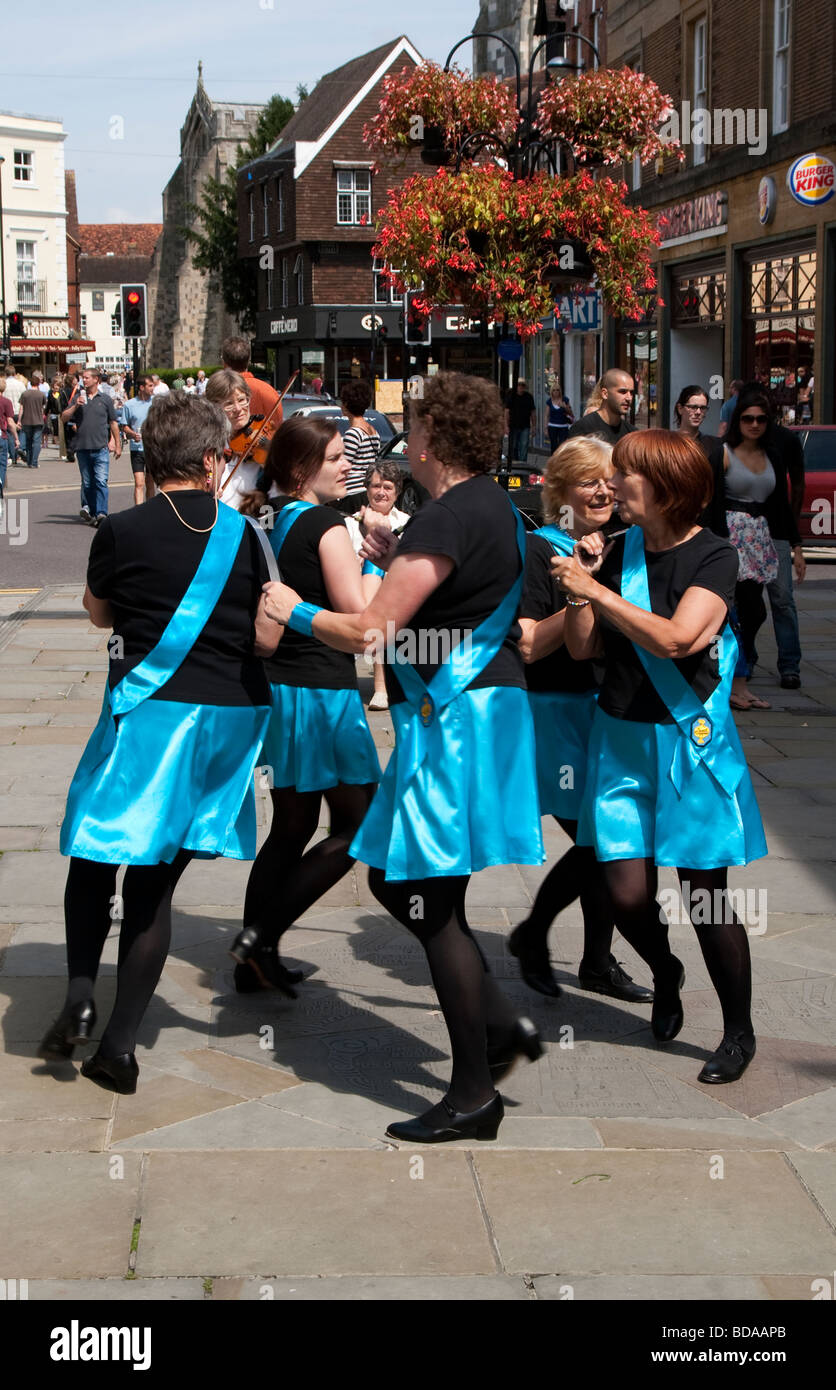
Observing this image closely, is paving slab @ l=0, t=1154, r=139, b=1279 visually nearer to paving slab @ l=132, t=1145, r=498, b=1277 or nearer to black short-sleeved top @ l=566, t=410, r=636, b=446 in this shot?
paving slab @ l=132, t=1145, r=498, b=1277

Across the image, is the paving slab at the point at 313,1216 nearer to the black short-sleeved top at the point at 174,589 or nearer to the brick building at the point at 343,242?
the black short-sleeved top at the point at 174,589

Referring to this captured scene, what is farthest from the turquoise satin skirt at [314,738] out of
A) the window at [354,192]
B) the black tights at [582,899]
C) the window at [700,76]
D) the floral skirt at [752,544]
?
the window at [354,192]

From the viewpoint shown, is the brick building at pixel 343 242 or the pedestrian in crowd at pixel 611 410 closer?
the pedestrian in crowd at pixel 611 410

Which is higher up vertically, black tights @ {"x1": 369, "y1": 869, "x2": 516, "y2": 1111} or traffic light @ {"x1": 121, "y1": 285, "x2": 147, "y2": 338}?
traffic light @ {"x1": 121, "y1": 285, "x2": 147, "y2": 338}

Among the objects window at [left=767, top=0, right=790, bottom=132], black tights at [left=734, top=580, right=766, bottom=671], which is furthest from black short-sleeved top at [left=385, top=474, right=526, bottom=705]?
window at [left=767, top=0, right=790, bottom=132]

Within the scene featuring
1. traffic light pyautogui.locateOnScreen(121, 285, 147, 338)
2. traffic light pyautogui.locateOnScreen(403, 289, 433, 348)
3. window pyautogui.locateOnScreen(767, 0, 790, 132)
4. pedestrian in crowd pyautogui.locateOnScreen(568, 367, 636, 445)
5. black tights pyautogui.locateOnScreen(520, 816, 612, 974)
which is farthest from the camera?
traffic light pyautogui.locateOnScreen(121, 285, 147, 338)

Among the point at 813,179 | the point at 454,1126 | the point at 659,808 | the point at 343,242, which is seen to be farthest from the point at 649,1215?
the point at 343,242

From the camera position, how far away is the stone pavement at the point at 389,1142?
10.7 feet

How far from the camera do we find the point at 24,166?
237 feet

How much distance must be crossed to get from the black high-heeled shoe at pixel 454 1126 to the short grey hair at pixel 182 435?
1.73m

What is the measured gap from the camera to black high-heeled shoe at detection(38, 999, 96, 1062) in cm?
417

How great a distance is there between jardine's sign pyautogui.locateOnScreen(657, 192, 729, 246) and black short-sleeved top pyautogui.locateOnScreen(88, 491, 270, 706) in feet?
68.6
